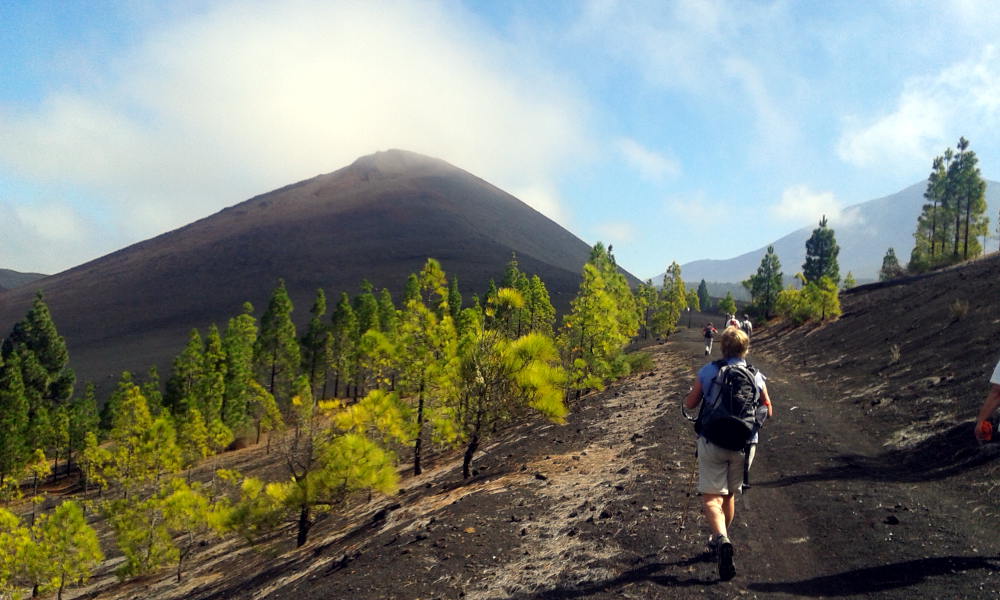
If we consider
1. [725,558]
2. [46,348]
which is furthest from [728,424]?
[46,348]

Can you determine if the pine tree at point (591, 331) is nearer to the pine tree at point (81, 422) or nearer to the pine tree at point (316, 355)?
the pine tree at point (316, 355)

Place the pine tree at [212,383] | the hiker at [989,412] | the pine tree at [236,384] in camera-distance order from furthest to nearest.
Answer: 1. the pine tree at [236,384]
2. the pine tree at [212,383]
3. the hiker at [989,412]

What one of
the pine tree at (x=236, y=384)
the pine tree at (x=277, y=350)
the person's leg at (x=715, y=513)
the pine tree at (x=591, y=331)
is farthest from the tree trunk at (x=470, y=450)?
the pine tree at (x=277, y=350)

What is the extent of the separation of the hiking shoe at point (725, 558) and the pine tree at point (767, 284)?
61.0 metres

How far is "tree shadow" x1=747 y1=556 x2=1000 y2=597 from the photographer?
4.97 meters

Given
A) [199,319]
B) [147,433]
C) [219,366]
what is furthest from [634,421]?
[199,319]

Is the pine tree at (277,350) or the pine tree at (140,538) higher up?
the pine tree at (277,350)

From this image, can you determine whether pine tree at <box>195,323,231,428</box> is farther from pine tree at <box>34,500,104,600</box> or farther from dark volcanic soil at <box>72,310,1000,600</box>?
dark volcanic soil at <box>72,310,1000,600</box>

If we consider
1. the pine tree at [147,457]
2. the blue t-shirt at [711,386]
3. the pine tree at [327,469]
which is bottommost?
the pine tree at [147,457]

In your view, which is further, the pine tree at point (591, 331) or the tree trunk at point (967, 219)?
the tree trunk at point (967, 219)


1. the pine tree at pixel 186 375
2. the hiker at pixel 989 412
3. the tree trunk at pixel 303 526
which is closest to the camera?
the hiker at pixel 989 412

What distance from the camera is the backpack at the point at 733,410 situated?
4754 mm

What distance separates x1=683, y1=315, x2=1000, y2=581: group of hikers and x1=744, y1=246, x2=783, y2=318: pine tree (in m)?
60.8

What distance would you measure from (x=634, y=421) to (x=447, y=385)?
6217 mm
